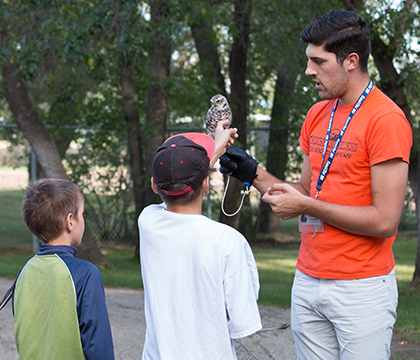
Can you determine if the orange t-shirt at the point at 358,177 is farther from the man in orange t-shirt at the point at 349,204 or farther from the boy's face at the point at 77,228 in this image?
the boy's face at the point at 77,228

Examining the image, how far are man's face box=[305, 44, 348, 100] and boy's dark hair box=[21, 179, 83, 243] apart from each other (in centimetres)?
136

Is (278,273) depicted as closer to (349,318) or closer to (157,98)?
(157,98)

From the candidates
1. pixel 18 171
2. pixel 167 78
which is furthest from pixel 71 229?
pixel 18 171

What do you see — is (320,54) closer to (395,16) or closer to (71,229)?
(71,229)

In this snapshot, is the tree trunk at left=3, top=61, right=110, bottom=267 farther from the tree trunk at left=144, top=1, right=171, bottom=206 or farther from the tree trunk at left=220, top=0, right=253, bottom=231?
the tree trunk at left=220, top=0, right=253, bottom=231

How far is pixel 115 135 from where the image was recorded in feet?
32.9

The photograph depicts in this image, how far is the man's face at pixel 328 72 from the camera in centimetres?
223

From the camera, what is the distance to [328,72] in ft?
7.38

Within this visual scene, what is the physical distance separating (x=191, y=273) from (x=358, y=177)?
926 mm

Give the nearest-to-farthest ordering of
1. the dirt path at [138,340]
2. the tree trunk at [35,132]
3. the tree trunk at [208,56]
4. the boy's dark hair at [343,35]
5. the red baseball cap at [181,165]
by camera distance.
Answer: the red baseball cap at [181,165] → the boy's dark hair at [343,35] → the dirt path at [138,340] → the tree trunk at [35,132] → the tree trunk at [208,56]

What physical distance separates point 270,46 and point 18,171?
20.1ft

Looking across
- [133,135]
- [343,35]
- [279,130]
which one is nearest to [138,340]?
[343,35]

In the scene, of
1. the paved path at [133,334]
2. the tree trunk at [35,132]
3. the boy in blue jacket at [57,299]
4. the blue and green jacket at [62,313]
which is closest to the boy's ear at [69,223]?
the boy in blue jacket at [57,299]

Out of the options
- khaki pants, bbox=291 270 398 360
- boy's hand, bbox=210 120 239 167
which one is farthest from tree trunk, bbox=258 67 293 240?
khaki pants, bbox=291 270 398 360
